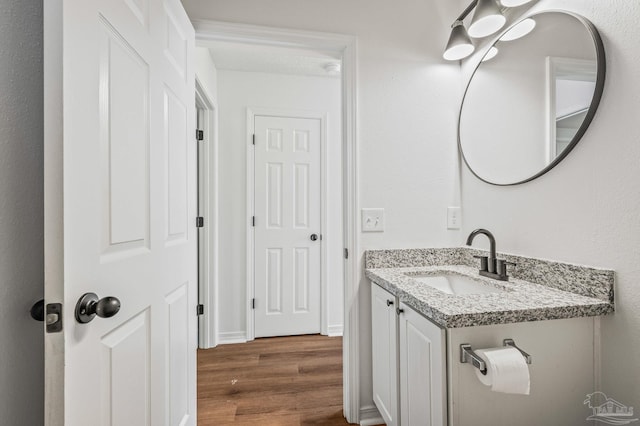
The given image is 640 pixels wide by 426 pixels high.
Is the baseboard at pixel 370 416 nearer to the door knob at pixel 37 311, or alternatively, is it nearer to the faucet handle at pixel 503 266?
the faucet handle at pixel 503 266

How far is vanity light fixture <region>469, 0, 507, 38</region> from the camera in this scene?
1.29m

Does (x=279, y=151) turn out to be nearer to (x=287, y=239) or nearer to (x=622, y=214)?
(x=287, y=239)

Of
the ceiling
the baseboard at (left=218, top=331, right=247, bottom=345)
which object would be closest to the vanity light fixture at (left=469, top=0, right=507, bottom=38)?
the ceiling

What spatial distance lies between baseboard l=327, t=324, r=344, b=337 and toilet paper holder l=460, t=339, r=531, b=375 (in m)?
1.97

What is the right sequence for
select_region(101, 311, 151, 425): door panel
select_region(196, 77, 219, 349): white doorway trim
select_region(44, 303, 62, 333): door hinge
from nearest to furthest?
select_region(44, 303, 62, 333): door hinge < select_region(101, 311, 151, 425): door panel < select_region(196, 77, 219, 349): white doorway trim

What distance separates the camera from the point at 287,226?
2.69 m

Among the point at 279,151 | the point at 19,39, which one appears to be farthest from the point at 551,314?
the point at 279,151

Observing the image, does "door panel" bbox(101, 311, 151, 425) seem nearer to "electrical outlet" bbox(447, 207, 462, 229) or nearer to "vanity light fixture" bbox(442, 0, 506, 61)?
"electrical outlet" bbox(447, 207, 462, 229)

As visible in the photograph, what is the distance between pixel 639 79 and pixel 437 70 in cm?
92

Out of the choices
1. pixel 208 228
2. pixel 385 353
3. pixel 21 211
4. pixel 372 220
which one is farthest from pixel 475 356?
pixel 208 228

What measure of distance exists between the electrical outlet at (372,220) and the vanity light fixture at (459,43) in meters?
0.91

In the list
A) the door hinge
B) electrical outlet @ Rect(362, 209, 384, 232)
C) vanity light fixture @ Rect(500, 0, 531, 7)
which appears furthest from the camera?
electrical outlet @ Rect(362, 209, 384, 232)

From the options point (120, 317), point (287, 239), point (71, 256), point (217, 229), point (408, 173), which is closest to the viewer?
point (71, 256)

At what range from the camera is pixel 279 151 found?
105 inches
